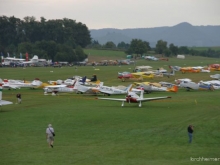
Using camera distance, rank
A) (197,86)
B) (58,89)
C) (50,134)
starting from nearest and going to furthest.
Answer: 1. (50,134)
2. (58,89)
3. (197,86)

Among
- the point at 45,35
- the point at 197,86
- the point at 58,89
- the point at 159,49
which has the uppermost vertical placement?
the point at 45,35

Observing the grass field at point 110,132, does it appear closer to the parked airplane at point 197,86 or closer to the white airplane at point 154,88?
the white airplane at point 154,88

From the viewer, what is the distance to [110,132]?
88.8 feet

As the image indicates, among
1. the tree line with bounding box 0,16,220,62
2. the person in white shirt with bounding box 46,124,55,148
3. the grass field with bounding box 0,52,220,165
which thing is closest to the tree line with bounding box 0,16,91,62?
the tree line with bounding box 0,16,220,62

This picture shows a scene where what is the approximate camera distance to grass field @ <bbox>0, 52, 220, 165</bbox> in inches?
828

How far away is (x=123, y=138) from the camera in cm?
2528

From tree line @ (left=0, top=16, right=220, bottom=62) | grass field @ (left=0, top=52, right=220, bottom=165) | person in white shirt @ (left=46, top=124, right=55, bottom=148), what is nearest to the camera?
grass field @ (left=0, top=52, right=220, bottom=165)

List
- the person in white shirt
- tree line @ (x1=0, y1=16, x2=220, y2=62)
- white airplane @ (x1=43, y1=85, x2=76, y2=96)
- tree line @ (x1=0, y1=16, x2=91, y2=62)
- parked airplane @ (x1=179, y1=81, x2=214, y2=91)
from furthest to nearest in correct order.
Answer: tree line @ (x1=0, y1=16, x2=91, y2=62)
tree line @ (x1=0, y1=16, x2=220, y2=62)
parked airplane @ (x1=179, y1=81, x2=214, y2=91)
white airplane @ (x1=43, y1=85, x2=76, y2=96)
the person in white shirt

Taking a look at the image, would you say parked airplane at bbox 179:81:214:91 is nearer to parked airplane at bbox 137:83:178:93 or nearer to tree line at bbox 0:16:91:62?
parked airplane at bbox 137:83:178:93

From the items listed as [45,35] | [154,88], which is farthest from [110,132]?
[45,35]

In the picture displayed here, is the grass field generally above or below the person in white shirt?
below

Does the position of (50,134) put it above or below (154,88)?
above

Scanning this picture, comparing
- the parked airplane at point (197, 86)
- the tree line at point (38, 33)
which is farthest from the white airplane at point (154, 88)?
the tree line at point (38, 33)

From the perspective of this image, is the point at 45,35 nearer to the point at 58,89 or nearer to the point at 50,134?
the point at 58,89
